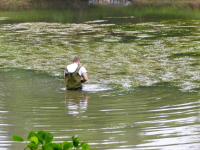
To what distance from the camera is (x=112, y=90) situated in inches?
431

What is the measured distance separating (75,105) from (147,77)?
3690mm

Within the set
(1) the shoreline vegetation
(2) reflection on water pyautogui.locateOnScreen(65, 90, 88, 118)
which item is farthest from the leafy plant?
(1) the shoreline vegetation

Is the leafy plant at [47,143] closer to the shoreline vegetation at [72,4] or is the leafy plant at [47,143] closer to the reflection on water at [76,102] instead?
the reflection on water at [76,102]

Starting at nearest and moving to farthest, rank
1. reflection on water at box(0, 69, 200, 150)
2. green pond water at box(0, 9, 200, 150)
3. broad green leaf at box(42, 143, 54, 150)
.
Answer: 1. broad green leaf at box(42, 143, 54, 150)
2. reflection on water at box(0, 69, 200, 150)
3. green pond water at box(0, 9, 200, 150)

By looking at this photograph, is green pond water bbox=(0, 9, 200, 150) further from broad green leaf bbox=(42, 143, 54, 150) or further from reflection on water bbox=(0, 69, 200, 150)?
broad green leaf bbox=(42, 143, 54, 150)

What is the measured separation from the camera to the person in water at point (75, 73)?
10664mm

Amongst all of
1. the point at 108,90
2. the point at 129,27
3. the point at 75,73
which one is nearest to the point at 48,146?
the point at 75,73

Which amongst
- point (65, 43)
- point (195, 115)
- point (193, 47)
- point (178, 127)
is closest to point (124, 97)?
point (195, 115)

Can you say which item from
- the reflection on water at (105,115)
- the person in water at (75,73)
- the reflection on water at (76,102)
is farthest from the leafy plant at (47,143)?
the person in water at (75,73)

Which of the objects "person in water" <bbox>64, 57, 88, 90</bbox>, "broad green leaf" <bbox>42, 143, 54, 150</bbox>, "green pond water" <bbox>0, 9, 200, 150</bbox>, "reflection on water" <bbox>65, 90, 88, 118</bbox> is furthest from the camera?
"person in water" <bbox>64, 57, 88, 90</bbox>

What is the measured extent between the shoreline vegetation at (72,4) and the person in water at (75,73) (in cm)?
3522

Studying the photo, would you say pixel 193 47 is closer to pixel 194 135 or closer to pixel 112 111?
pixel 112 111

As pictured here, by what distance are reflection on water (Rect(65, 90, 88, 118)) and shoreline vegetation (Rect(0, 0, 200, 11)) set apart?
116 feet

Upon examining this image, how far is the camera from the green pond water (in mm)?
6773
